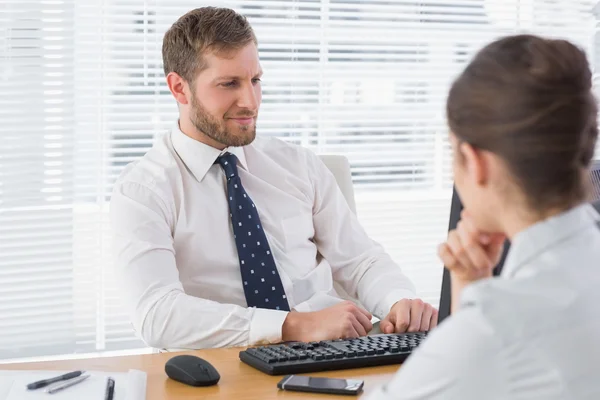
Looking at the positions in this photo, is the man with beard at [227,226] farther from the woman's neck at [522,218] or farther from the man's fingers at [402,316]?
the woman's neck at [522,218]

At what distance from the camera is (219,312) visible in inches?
72.9

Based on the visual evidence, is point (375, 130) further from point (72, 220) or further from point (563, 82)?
point (563, 82)

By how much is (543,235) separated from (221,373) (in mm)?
766

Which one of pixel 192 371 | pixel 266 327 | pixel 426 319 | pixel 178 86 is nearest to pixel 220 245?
pixel 266 327

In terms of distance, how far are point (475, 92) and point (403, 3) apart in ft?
8.96

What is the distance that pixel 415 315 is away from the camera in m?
1.80

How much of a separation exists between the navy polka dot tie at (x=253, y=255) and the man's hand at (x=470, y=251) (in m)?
0.93

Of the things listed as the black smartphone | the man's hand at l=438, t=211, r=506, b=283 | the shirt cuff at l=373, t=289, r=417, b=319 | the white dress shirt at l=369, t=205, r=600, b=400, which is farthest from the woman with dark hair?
the shirt cuff at l=373, t=289, r=417, b=319

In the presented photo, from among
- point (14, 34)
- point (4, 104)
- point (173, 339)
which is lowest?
point (173, 339)

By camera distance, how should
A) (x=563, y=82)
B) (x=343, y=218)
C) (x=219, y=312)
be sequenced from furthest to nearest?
(x=343, y=218)
(x=219, y=312)
(x=563, y=82)

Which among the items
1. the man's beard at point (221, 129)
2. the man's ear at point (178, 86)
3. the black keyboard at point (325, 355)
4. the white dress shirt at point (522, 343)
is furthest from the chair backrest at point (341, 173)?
the white dress shirt at point (522, 343)

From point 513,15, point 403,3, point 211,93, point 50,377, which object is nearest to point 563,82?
point 50,377

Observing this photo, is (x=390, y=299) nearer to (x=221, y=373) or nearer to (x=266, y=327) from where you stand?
(x=266, y=327)

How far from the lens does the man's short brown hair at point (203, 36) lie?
2.14 m
